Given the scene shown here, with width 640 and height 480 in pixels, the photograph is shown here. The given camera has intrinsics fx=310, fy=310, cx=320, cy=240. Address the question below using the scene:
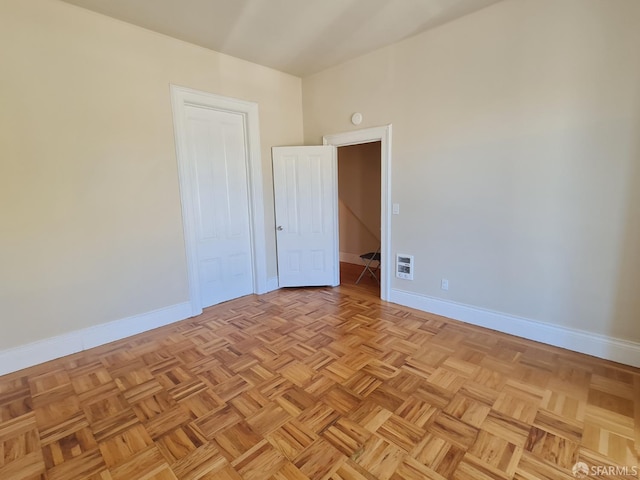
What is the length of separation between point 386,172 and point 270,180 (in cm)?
156

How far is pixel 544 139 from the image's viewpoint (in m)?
2.56

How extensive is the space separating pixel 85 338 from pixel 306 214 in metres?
2.72

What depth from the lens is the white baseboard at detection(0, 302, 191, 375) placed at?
250 centimetres

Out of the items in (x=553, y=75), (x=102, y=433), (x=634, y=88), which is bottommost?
(x=102, y=433)

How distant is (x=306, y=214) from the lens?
4258 millimetres

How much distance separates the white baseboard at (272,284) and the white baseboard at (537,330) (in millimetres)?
1762

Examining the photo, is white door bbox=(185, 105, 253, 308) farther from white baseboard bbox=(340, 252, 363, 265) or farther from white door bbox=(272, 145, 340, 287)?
white baseboard bbox=(340, 252, 363, 265)

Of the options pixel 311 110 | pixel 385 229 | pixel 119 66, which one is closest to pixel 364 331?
pixel 385 229

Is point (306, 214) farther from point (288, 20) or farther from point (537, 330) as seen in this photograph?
point (537, 330)

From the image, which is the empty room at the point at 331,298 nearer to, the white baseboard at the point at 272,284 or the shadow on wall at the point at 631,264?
the shadow on wall at the point at 631,264

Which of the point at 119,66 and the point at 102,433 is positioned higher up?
the point at 119,66

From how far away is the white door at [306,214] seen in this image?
164 inches

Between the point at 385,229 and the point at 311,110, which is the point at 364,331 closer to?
the point at 385,229

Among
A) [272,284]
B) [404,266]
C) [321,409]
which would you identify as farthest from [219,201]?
[321,409]
